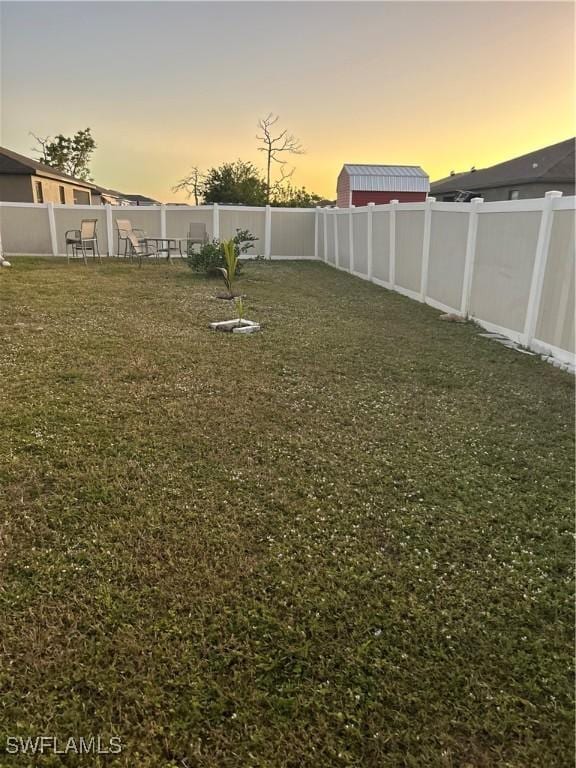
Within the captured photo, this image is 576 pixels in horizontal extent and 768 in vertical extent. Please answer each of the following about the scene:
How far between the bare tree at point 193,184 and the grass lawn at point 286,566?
89.0ft

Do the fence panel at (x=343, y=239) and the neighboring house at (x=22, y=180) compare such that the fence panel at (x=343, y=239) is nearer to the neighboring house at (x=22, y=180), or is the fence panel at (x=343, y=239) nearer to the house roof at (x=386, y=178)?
the house roof at (x=386, y=178)

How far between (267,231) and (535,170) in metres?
10.5

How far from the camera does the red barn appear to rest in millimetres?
23188

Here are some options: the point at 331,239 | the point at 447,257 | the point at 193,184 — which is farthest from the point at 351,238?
the point at 193,184

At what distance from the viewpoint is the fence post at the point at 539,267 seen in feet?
16.1

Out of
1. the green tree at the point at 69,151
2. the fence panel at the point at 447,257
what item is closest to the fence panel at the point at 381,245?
the fence panel at the point at 447,257

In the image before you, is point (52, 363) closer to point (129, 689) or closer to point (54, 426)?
point (54, 426)

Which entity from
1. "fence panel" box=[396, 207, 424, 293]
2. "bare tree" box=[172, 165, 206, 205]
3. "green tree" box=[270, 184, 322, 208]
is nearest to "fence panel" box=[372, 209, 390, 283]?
"fence panel" box=[396, 207, 424, 293]

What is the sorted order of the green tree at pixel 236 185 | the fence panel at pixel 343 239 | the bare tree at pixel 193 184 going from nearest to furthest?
1. the fence panel at pixel 343 239
2. the green tree at pixel 236 185
3. the bare tree at pixel 193 184

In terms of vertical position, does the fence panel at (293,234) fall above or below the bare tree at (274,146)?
below

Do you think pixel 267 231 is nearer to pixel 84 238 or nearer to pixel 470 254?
pixel 84 238

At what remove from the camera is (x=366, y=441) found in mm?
3119

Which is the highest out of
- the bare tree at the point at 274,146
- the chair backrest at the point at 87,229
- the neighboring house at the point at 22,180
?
the bare tree at the point at 274,146

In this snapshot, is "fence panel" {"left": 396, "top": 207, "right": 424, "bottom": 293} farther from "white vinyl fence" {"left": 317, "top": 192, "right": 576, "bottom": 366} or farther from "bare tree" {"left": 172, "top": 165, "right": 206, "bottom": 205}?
"bare tree" {"left": 172, "top": 165, "right": 206, "bottom": 205}
